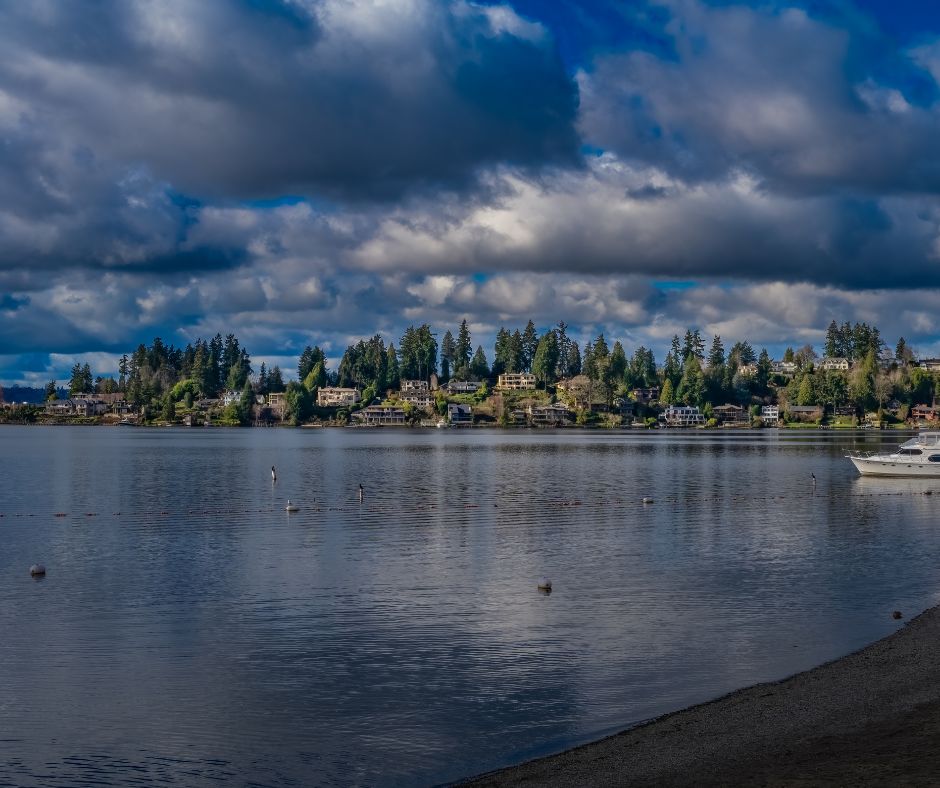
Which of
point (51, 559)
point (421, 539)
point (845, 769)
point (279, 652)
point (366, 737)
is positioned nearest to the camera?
point (845, 769)

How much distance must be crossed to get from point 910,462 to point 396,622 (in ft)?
277

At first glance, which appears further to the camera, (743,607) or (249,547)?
(249,547)

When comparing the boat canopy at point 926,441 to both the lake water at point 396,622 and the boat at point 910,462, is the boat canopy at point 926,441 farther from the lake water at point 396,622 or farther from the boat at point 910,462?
the lake water at point 396,622

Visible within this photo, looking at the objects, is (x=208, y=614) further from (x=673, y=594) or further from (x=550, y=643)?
(x=673, y=594)

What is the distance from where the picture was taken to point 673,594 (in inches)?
Result: 1668

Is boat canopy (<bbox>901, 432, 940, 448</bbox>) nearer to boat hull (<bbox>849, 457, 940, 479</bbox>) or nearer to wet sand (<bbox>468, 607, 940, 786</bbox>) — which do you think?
boat hull (<bbox>849, 457, 940, 479</bbox>)

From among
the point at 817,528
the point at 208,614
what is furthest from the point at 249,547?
the point at 817,528

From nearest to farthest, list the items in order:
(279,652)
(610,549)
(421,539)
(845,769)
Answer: (845,769) → (279,652) → (610,549) → (421,539)

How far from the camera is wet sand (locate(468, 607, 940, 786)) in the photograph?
64.8ft

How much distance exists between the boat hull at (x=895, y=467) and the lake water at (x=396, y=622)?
2341 centimetres

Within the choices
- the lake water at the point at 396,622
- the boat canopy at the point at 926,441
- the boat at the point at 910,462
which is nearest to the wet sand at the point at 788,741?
the lake water at the point at 396,622

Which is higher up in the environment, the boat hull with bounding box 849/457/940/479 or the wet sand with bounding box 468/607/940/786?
the boat hull with bounding box 849/457/940/479

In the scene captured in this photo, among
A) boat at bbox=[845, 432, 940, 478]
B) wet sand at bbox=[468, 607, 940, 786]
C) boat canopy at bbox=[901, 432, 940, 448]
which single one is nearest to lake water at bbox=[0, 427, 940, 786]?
wet sand at bbox=[468, 607, 940, 786]

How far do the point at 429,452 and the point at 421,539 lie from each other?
411 ft
